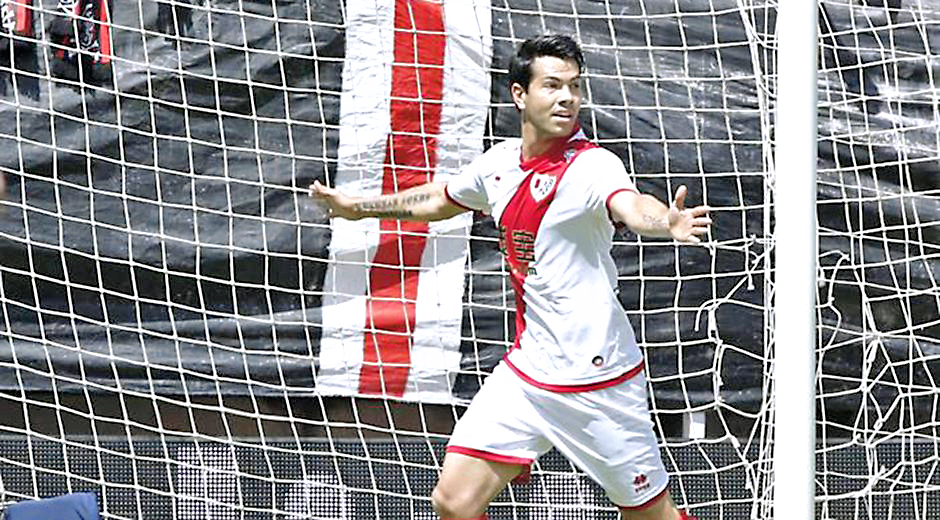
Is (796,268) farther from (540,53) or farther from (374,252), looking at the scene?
(374,252)

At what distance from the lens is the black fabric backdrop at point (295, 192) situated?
4961 millimetres

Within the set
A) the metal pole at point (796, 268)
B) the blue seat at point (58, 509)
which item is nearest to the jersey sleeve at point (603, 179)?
the metal pole at point (796, 268)

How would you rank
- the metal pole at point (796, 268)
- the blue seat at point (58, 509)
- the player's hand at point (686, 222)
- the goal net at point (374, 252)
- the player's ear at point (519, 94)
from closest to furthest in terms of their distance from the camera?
1. the player's hand at point (686, 222)
2. the metal pole at point (796, 268)
3. the player's ear at point (519, 94)
4. the blue seat at point (58, 509)
5. the goal net at point (374, 252)

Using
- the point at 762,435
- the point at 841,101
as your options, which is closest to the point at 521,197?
the point at 762,435

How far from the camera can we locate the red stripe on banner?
16.5ft

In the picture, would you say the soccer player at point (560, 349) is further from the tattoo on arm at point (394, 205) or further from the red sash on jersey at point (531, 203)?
the tattoo on arm at point (394, 205)

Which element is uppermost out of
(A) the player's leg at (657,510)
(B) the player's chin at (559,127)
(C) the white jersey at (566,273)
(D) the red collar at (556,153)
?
(B) the player's chin at (559,127)

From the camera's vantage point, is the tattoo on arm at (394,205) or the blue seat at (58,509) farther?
the blue seat at (58,509)

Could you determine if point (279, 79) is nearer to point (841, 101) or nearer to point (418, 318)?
point (418, 318)

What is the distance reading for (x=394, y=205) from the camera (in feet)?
13.0

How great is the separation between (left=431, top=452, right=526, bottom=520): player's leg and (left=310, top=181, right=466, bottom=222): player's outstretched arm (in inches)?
25.2

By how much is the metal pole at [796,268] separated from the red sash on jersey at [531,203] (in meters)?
0.62

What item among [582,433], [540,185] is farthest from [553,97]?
[582,433]

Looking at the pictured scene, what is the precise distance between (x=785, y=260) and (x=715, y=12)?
1931 millimetres
